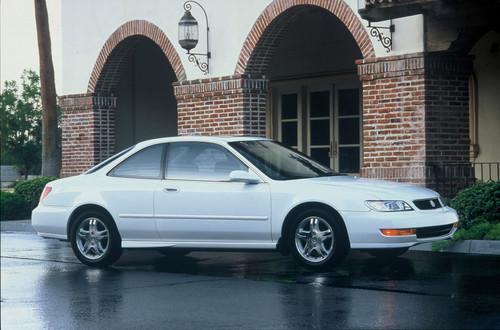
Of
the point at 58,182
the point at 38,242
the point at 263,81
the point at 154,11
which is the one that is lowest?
the point at 38,242

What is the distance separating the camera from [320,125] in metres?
22.7

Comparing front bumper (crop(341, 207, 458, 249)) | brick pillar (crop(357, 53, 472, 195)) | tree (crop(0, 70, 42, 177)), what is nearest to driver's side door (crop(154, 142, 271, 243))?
front bumper (crop(341, 207, 458, 249))

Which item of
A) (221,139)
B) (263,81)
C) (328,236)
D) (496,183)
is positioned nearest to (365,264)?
(328,236)

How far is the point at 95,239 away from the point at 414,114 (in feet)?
19.9

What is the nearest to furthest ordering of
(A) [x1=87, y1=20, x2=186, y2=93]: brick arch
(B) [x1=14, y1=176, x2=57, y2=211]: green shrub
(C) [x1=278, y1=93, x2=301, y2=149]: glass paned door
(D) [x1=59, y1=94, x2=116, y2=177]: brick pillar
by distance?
(A) [x1=87, y1=20, x2=186, y2=93]: brick arch, (B) [x1=14, y1=176, x2=57, y2=211]: green shrub, (C) [x1=278, y1=93, x2=301, y2=149]: glass paned door, (D) [x1=59, y1=94, x2=116, y2=177]: brick pillar

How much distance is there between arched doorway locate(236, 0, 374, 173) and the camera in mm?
21906

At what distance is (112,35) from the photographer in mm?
22703

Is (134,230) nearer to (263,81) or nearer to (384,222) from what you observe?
(384,222)

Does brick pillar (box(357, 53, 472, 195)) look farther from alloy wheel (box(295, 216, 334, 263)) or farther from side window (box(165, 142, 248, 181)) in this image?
alloy wheel (box(295, 216, 334, 263))

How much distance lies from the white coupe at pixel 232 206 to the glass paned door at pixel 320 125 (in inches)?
383

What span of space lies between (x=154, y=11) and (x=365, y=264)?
36.4 ft

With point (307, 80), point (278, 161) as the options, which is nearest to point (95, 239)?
point (278, 161)

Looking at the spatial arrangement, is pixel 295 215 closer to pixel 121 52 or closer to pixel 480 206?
pixel 480 206

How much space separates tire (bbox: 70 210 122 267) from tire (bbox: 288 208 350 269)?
88.7 inches
